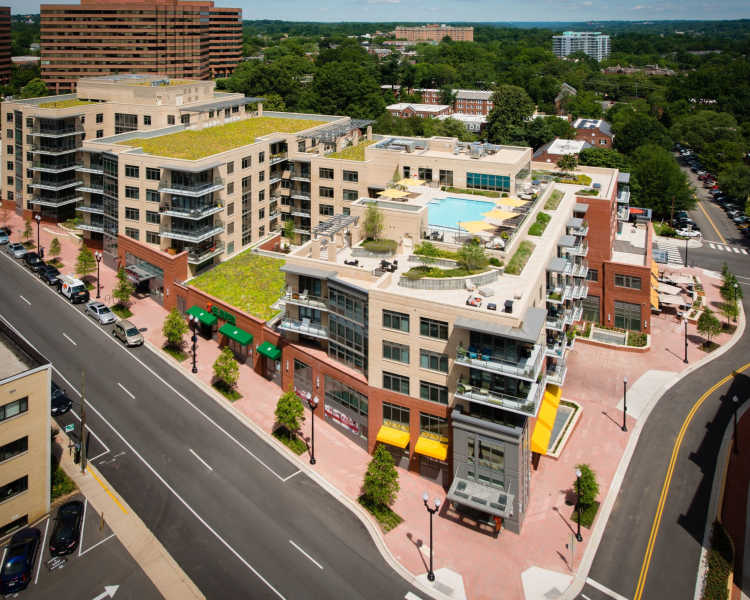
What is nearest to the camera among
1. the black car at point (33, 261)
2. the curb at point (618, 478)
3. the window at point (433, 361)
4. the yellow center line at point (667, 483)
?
the curb at point (618, 478)

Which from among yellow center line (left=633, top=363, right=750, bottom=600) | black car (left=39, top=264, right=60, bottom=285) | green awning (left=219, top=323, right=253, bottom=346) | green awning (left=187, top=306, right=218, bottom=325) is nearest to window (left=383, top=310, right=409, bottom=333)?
green awning (left=219, top=323, right=253, bottom=346)

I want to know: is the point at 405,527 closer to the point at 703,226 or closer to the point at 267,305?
the point at 267,305

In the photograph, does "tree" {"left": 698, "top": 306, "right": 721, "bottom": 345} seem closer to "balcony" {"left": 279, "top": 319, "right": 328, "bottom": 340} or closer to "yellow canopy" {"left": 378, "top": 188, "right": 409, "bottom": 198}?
"yellow canopy" {"left": 378, "top": 188, "right": 409, "bottom": 198}

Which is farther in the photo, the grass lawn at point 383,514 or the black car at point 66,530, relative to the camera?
the grass lawn at point 383,514

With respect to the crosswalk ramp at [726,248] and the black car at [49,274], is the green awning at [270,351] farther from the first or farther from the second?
the crosswalk ramp at [726,248]

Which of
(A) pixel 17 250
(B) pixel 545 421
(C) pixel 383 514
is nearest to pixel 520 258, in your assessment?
(B) pixel 545 421

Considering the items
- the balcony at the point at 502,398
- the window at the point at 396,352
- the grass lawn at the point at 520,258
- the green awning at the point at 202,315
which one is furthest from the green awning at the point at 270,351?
the grass lawn at the point at 520,258
